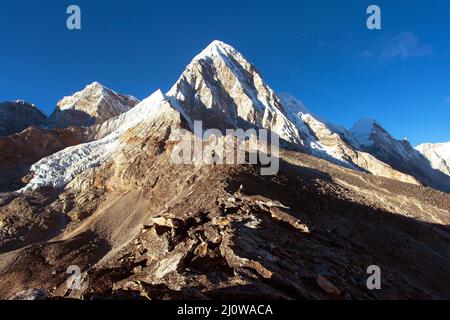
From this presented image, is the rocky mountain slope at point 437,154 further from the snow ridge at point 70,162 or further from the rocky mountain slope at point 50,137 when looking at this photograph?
the snow ridge at point 70,162

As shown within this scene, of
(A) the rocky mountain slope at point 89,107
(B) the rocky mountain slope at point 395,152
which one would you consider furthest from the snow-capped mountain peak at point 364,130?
(A) the rocky mountain slope at point 89,107

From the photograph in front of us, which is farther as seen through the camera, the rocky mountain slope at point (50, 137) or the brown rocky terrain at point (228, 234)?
the rocky mountain slope at point (50, 137)

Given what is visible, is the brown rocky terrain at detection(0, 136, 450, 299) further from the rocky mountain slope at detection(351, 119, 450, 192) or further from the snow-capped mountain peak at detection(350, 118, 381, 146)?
the snow-capped mountain peak at detection(350, 118, 381, 146)

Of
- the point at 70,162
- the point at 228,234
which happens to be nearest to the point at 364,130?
the point at 70,162
